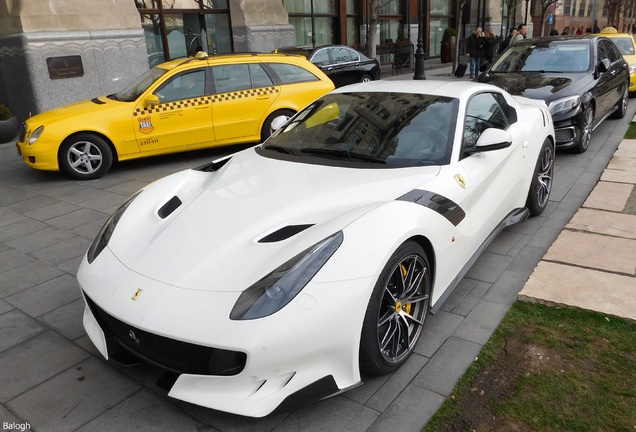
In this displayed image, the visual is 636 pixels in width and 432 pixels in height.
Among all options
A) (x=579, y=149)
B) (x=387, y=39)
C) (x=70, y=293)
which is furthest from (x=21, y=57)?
(x=387, y=39)

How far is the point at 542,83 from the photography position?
7.66 meters

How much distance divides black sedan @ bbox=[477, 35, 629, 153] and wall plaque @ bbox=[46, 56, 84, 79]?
836 cm

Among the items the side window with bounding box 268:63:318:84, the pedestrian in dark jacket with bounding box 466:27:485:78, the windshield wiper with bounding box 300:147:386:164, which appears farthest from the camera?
the pedestrian in dark jacket with bounding box 466:27:485:78

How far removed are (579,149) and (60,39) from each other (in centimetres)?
1017

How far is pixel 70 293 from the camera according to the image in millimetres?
4086

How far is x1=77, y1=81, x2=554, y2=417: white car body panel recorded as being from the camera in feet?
7.78

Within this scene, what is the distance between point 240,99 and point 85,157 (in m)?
2.45

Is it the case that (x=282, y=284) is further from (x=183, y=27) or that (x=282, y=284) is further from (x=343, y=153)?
(x=183, y=27)

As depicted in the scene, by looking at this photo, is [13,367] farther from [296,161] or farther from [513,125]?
[513,125]

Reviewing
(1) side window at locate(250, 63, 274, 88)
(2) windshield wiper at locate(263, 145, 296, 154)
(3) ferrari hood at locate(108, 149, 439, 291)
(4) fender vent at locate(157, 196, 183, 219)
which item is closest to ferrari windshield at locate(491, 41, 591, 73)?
(1) side window at locate(250, 63, 274, 88)

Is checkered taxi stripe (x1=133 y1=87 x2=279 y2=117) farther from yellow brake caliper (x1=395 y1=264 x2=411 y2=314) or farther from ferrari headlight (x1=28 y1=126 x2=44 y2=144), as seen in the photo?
yellow brake caliper (x1=395 y1=264 x2=411 y2=314)

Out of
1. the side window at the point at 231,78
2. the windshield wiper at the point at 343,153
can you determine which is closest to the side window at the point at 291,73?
the side window at the point at 231,78

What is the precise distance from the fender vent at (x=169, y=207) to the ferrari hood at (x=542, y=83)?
5.55 m

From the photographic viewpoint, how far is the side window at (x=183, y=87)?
25.7ft
